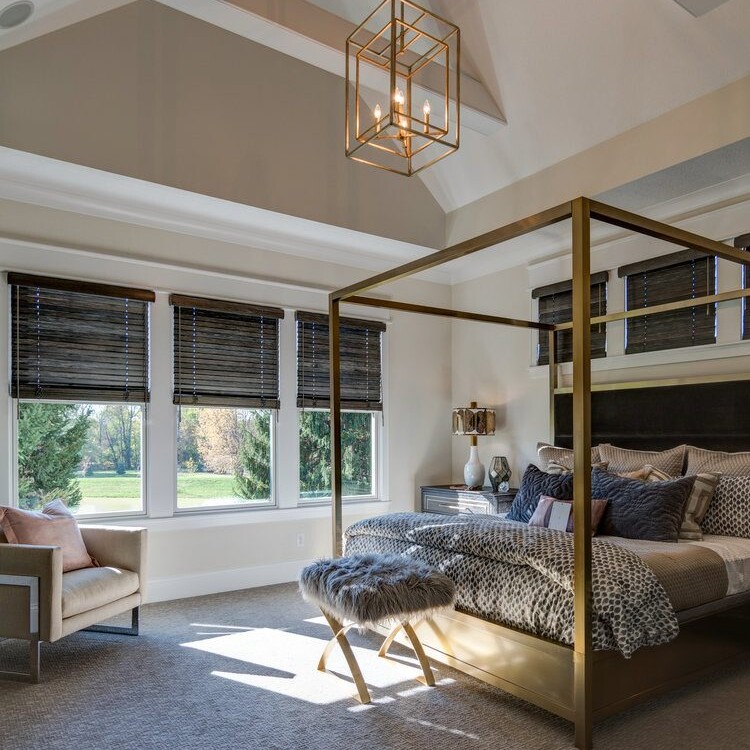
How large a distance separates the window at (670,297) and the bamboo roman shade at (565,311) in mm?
194

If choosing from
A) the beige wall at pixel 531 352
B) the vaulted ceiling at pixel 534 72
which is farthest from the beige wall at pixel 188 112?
the beige wall at pixel 531 352

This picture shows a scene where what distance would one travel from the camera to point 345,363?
18.6 feet

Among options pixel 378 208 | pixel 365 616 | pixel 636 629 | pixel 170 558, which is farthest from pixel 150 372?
pixel 636 629

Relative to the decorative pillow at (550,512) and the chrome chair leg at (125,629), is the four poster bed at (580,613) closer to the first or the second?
the decorative pillow at (550,512)

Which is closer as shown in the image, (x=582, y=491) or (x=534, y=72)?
(x=582, y=491)

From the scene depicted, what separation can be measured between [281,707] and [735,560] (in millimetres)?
2195

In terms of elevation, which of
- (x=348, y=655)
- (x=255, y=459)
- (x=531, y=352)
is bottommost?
(x=348, y=655)

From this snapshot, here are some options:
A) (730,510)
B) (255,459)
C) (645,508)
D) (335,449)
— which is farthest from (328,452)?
(730,510)

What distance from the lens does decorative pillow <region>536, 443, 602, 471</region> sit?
14.5 feet

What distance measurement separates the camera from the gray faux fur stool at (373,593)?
2727mm

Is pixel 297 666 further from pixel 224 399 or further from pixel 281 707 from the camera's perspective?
pixel 224 399

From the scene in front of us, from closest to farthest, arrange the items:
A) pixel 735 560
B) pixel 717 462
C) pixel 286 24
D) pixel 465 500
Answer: pixel 735 560 → pixel 286 24 → pixel 717 462 → pixel 465 500

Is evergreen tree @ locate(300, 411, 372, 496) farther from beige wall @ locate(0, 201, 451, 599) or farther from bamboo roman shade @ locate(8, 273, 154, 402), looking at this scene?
bamboo roman shade @ locate(8, 273, 154, 402)

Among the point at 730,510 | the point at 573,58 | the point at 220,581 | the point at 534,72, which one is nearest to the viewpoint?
the point at 730,510
